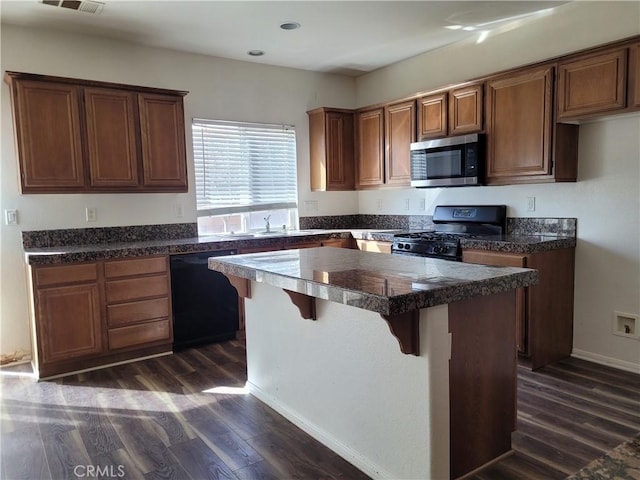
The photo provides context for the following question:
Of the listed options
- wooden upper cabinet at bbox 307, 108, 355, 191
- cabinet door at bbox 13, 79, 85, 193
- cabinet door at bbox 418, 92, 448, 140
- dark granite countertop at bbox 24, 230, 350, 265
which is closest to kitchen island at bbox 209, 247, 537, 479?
dark granite countertop at bbox 24, 230, 350, 265

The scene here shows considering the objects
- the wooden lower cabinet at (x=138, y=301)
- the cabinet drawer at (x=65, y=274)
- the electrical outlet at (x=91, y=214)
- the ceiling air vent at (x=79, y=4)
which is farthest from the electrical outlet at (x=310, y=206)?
the ceiling air vent at (x=79, y=4)

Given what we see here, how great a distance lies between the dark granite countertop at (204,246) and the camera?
3180 millimetres

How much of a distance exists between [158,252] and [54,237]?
0.90 metres

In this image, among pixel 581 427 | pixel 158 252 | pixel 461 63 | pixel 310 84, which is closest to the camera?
pixel 581 427

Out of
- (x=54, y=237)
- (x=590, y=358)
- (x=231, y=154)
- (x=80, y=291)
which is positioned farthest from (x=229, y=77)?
(x=590, y=358)

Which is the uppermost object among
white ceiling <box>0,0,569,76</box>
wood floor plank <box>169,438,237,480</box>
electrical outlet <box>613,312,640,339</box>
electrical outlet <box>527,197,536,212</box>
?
white ceiling <box>0,0,569,76</box>

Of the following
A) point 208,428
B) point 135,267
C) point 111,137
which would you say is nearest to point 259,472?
point 208,428

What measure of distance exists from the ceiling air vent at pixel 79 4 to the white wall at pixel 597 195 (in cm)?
319

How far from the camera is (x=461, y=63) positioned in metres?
4.23

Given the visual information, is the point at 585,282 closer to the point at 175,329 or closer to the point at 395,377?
the point at 395,377

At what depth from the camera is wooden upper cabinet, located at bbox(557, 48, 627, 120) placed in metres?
2.88

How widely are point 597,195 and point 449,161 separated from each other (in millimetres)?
1176

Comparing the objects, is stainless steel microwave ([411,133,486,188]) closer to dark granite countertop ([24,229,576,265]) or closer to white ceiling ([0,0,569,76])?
dark granite countertop ([24,229,576,265])

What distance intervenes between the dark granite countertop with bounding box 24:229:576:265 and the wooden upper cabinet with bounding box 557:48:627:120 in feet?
3.04
